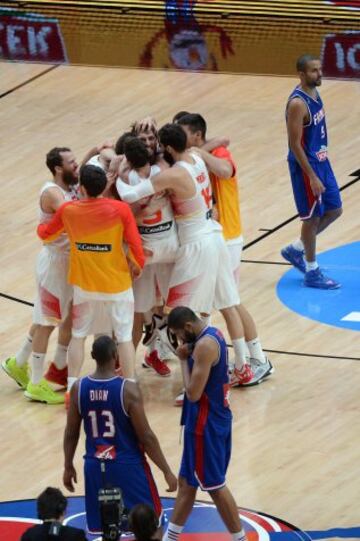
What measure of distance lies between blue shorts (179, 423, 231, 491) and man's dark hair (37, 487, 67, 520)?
1462 millimetres

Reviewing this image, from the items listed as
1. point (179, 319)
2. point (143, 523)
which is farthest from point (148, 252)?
point (143, 523)

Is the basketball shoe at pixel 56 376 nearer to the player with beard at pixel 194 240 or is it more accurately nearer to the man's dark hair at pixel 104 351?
the player with beard at pixel 194 240

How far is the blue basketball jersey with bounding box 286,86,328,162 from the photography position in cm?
1275

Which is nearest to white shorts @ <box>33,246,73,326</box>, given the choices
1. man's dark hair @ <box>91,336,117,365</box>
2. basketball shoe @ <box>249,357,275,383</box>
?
basketball shoe @ <box>249,357,275,383</box>

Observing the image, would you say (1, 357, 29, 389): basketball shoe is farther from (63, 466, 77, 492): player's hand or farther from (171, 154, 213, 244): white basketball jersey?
(63, 466, 77, 492): player's hand

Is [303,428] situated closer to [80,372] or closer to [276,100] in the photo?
[80,372]

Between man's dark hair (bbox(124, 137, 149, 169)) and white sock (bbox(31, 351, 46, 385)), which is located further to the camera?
white sock (bbox(31, 351, 46, 385))

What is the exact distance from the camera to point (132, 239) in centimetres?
1038

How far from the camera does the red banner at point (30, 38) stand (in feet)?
63.4

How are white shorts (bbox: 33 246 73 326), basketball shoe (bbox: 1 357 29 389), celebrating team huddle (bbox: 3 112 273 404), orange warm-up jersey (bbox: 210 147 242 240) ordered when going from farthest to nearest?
1. basketball shoe (bbox: 1 357 29 389)
2. orange warm-up jersey (bbox: 210 147 242 240)
3. white shorts (bbox: 33 246 73 326)
4. celebrating team huddle (bbox: 3 112 273 404)

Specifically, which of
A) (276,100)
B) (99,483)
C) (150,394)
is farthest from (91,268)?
(276,100)

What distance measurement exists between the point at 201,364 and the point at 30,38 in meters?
11.7

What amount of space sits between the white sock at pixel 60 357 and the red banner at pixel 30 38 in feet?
27.4

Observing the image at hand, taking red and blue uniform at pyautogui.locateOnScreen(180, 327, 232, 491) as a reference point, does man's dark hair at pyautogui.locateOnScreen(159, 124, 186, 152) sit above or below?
above
